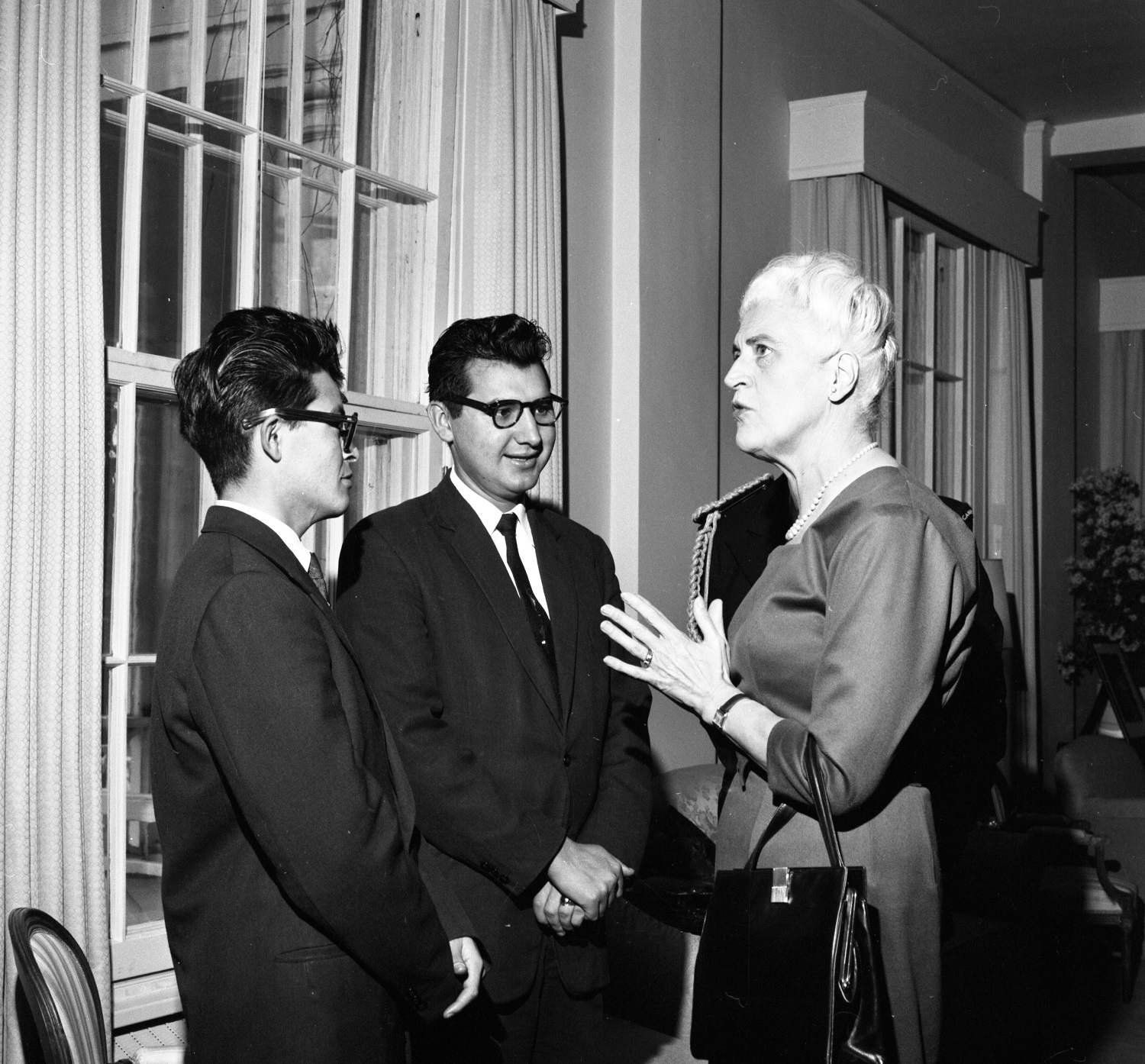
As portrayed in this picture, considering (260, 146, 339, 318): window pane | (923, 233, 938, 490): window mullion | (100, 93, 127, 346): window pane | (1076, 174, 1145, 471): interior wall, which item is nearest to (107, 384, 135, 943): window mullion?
(100, 93, 127, 346): window pane

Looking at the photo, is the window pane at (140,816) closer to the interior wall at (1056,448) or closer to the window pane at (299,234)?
the window pane at (299,234)

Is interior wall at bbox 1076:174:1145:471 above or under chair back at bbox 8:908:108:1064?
above

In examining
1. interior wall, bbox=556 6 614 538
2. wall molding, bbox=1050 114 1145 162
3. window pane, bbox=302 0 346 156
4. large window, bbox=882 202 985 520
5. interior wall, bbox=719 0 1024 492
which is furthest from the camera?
wall molding, bbox=1050 114 1145 162

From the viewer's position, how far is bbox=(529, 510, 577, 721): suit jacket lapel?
2699 millimetres

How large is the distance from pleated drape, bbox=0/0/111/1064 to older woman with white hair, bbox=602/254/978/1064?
3.96 ft

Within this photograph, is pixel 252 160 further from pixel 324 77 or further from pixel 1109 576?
pixel 1109 576

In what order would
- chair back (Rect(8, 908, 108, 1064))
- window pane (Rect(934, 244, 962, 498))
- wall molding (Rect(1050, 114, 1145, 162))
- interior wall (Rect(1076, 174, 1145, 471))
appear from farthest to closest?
interior wall (Rect(1076, 174, 1145, 471))
wall molding (Rect(1050, 114, 1145, 162))
window pane (Rect(934, 244, 962, 498))
chair back (Rect(8, 908, 108, 1064))

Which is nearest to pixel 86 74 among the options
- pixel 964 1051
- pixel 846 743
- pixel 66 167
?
pixel 66 167

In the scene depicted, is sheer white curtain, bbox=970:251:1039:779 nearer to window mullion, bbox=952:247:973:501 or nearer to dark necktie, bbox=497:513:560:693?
window mullion, bbox=952:247:973:501

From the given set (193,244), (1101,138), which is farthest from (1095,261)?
(193,244)

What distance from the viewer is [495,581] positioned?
105 inches

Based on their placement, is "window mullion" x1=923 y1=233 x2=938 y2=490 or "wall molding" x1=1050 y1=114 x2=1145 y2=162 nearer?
"window mullion" x1=923 y1=233 x2=938 y2=490

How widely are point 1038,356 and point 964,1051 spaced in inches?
200

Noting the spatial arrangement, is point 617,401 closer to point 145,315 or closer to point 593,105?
point 593,105
